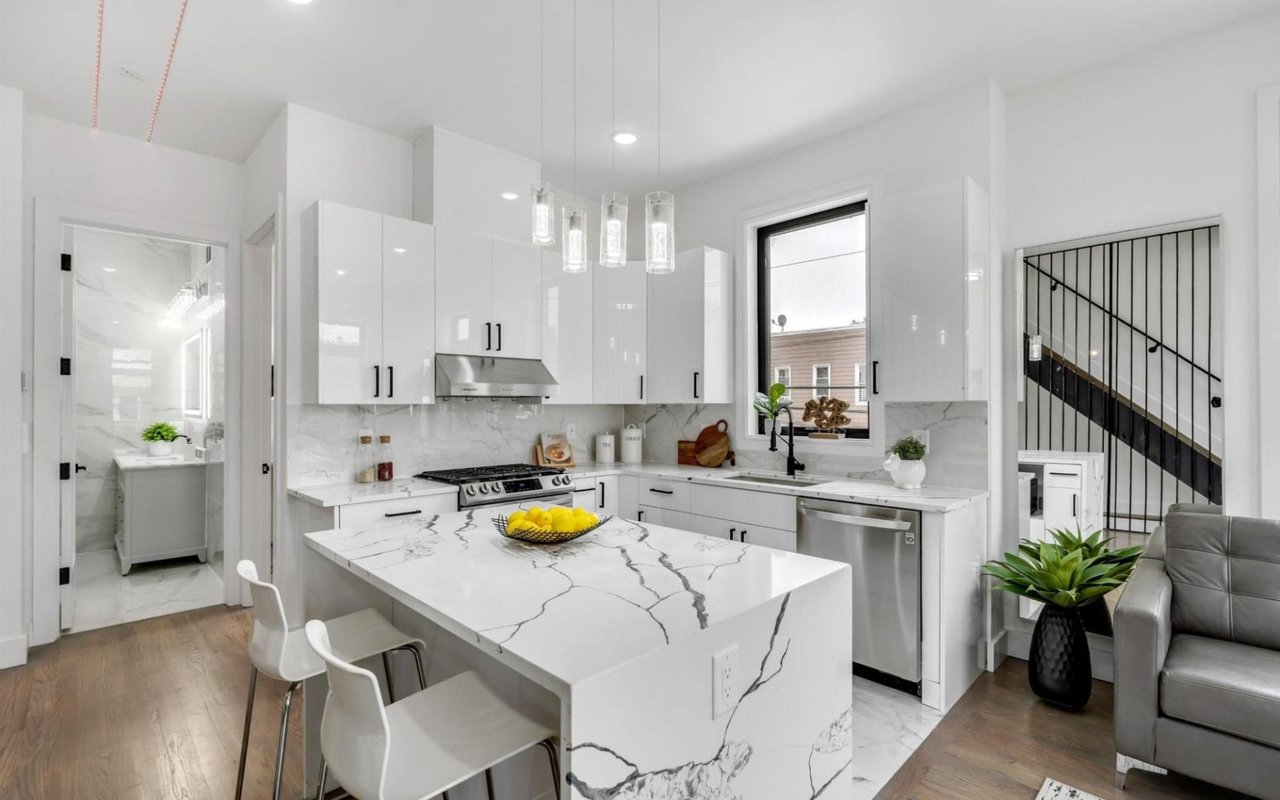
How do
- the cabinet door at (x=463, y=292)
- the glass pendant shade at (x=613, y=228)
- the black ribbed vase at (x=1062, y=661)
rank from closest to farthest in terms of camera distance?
the glass pendant shade at (x=613, y=228) < the black ribbed vase at (x=1062, y=661) < the cabinet door at (x=463, y=292)

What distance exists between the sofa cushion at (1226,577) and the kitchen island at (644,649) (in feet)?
5.33

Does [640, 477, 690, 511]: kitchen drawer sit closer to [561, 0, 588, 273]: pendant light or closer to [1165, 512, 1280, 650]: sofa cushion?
[561, 0, 588, 273]: pendant light

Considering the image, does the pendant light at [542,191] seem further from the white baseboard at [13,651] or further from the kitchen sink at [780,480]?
the white baseboard at [13,651]

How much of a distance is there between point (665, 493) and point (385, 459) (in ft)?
5.40

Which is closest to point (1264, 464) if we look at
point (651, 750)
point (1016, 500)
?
point (1016, 500)

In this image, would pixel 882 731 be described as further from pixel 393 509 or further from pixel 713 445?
pixel 393 509

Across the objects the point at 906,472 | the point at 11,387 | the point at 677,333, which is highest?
the point at 677,333

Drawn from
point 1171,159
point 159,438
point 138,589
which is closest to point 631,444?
point 1171,159

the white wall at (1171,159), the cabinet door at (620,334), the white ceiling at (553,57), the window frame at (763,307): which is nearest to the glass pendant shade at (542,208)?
the white ceiling at (553,57)

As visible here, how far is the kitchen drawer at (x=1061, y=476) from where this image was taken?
302 centimetres

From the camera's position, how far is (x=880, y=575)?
2.93 meters

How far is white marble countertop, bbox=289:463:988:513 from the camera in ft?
9.37

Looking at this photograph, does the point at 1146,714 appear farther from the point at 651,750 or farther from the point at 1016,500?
the point at 651,750

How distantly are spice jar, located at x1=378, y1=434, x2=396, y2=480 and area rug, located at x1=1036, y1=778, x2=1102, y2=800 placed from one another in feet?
10.6
